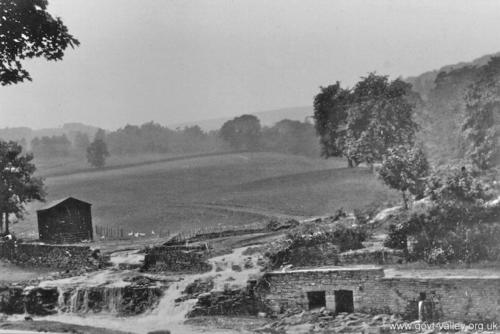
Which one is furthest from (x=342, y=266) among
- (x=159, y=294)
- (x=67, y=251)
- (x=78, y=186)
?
(x=78, y=186)

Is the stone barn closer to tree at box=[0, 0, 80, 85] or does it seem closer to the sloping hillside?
tree at box=[0, 0, 80, 85]

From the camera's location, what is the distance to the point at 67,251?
3784 cm

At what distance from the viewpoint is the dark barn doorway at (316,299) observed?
81.2 feet

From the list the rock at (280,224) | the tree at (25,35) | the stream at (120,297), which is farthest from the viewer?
the rock at (280,224)

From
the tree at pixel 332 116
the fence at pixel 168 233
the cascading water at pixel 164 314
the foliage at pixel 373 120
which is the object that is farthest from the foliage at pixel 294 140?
the cascading water at pixel 164 314

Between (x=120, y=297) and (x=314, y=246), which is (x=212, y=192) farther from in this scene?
(x=314, y=246)

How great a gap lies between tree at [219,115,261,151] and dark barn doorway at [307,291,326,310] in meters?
117

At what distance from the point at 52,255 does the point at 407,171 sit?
24.1m

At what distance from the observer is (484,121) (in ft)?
167

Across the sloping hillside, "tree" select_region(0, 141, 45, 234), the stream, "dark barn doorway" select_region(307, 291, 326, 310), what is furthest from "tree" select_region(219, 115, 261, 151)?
"dark barn doorway" select_region(307, 291, 326, 310)

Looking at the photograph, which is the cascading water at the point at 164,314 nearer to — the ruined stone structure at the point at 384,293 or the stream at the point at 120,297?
the stream at the point at 120,297

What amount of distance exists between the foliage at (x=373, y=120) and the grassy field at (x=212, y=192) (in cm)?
420

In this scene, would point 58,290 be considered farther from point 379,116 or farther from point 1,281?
point 379,116

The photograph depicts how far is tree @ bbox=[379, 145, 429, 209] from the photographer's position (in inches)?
1474
